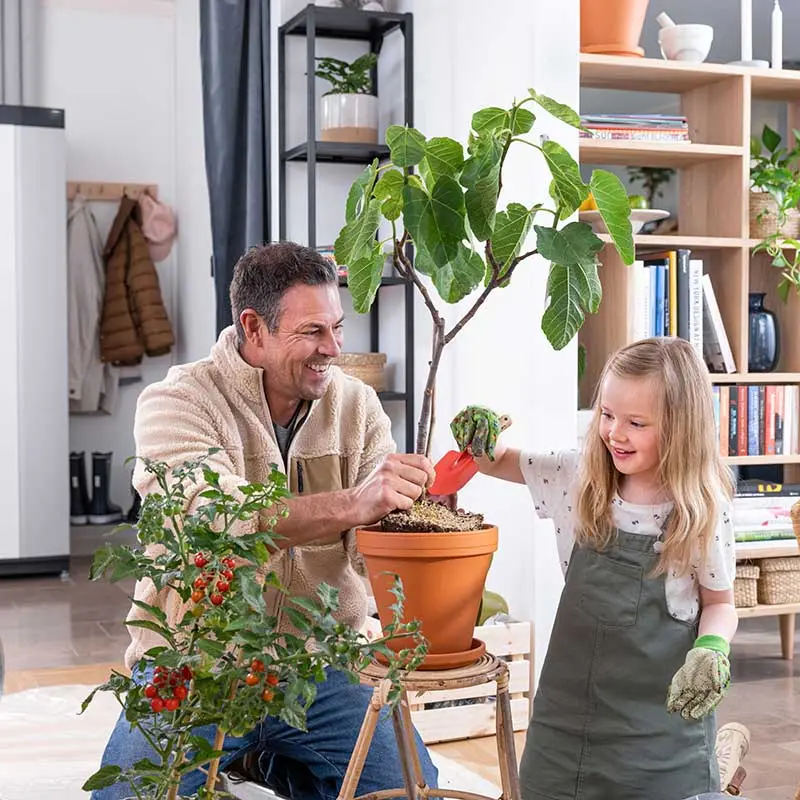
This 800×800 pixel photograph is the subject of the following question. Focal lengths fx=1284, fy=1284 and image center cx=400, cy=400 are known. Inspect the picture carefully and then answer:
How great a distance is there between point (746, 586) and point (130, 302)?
3.41 metres

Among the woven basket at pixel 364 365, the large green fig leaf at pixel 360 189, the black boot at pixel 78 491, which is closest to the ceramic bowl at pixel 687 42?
the woven basket at pixel 364 365

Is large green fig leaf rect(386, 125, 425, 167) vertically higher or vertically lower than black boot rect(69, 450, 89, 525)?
higher

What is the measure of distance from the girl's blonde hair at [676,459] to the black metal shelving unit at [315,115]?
184cm

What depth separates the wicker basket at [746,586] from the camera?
4.01m

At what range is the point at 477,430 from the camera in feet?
6.01

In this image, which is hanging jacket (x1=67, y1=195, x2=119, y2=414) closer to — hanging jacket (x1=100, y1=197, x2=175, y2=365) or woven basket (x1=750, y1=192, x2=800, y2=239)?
hanging jacket (x1=100, y1=197, x2=175, y2=365)

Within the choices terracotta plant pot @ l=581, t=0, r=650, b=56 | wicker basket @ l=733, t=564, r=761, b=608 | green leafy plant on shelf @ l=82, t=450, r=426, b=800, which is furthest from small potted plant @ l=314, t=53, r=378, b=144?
green leafy plant on shelf @ l=82, t=450, r=426, b=800

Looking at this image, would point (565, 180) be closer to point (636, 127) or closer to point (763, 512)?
point (636, 127)

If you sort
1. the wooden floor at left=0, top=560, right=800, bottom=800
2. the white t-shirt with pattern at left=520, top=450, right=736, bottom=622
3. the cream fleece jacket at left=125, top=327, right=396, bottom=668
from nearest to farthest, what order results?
the white t-shirt with pattern at left=520, top=450, right=736, bottom=622 < the cream fleece jacket at left=125, top=327, right=396, bottom=668 < the wooden floor at left=0, top=560, right=800, bottom=800

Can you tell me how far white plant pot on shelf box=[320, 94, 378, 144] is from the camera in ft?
13.0

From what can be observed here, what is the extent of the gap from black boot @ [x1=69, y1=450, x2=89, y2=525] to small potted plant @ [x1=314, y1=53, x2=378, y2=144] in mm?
2725

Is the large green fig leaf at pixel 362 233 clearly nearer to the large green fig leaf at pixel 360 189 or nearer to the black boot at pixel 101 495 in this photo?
the large green fig leaf at pixel 360 189

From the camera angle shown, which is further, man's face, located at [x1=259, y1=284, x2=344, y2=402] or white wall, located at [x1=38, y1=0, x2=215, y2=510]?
white wall, located at [x1=38, y1=0, x2=215, y2=510]

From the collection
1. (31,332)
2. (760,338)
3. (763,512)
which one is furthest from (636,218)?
(31,332)
